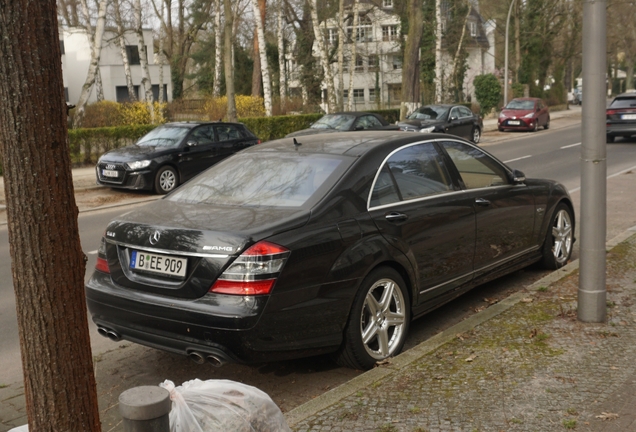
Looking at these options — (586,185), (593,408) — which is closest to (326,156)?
(586,185)

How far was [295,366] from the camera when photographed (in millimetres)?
5555

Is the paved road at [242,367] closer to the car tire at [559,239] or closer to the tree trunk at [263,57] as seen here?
the car tire at [559,239]

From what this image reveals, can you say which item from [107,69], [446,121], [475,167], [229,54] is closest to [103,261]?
[475,167]

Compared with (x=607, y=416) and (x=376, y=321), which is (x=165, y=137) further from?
(x=607, y=416)

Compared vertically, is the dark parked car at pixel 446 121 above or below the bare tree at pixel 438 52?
below

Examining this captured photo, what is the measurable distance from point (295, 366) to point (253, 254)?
137cm

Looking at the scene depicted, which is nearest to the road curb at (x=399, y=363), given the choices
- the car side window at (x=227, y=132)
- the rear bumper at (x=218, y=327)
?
the rear bumper at (x=218, y=327)

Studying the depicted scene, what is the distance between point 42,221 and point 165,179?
1468 centimetres

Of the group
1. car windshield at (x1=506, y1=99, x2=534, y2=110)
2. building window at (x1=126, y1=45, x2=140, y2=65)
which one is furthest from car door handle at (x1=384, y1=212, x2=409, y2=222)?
building window at (x1=126, y1=45, x2=140, y2=65)

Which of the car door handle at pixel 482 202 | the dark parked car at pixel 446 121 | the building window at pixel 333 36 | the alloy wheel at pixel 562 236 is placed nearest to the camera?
the car door handle at pixel 482 202

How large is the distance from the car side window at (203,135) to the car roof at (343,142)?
11.9 meters

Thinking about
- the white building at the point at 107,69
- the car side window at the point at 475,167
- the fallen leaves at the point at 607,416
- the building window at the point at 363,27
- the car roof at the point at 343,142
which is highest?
the building window at the point at 363,27

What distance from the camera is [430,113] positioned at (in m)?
28.7

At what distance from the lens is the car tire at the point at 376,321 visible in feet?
16.6
